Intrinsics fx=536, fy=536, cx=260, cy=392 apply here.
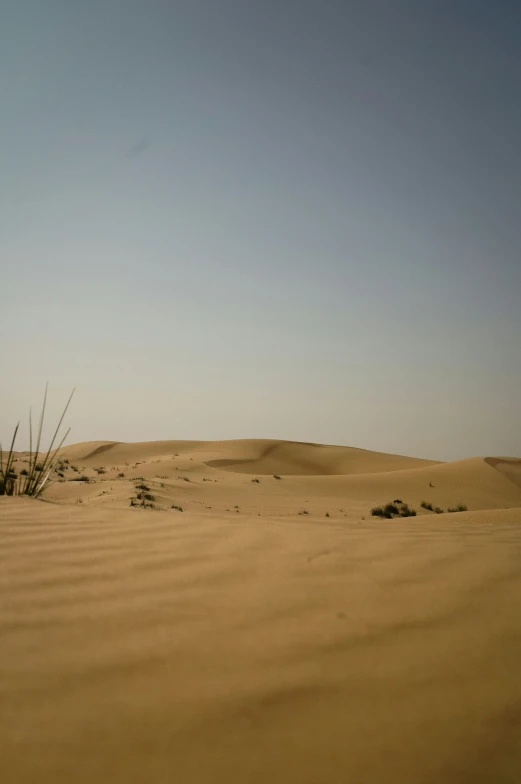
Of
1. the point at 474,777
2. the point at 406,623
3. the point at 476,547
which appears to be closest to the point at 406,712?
the point at 474,777

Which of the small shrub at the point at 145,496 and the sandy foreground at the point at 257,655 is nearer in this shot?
the sandy foreground at the point at 257,655

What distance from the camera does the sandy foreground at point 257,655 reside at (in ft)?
5.14

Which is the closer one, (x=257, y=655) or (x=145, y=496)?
(x=257, y=655)

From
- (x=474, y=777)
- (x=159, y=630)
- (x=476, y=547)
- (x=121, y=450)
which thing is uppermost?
(x=121, y=450)

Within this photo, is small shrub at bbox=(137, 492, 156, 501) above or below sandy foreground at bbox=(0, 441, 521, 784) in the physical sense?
above

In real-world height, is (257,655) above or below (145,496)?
below

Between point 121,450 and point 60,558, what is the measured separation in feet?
103

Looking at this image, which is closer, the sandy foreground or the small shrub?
the sandy foreground

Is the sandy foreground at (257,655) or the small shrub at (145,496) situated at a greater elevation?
the small shrub at (145,496)

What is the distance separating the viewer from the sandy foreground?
1565mm

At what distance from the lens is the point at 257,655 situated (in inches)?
83.6

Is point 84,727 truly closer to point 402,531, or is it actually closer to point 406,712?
point 406,712

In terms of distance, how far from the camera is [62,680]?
1974mm

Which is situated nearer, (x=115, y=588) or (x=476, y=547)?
(x=115, y=588)
